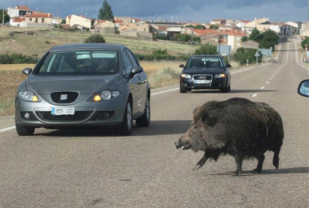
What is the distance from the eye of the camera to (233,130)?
303 inches

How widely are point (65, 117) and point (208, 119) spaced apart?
168 inches

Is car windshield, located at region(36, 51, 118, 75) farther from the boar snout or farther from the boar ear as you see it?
the boar ear

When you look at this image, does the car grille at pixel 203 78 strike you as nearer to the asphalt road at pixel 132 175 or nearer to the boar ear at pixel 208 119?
the asphalt road at pixel 132 175

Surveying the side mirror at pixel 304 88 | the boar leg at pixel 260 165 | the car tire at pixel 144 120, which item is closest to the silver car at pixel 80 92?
the car tire at pixel 144 120

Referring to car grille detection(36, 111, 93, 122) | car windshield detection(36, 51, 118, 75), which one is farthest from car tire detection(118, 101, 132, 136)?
car windshield detection(36, 51, 118, 75)

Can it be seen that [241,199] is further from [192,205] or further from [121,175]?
[121,175]

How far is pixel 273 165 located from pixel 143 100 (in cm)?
495

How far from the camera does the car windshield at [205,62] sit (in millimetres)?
28234

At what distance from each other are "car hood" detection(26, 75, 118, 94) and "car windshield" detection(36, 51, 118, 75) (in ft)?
1.59

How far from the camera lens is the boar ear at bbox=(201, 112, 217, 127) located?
7.73 metres

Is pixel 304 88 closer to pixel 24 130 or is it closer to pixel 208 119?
pixel 208 119

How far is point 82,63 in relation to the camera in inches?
508

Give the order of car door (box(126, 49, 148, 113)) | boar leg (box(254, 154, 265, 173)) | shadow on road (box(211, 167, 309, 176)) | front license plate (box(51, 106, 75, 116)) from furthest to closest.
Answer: car door (box(126, 49, 148, 113)) → front license plate (box(51, 106, 75, 116)) → shadow on road (box(211, 167, 309, 176)) → boar leg (box(254, 154, 265, 173))

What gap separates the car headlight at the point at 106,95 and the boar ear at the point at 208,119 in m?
4.14
